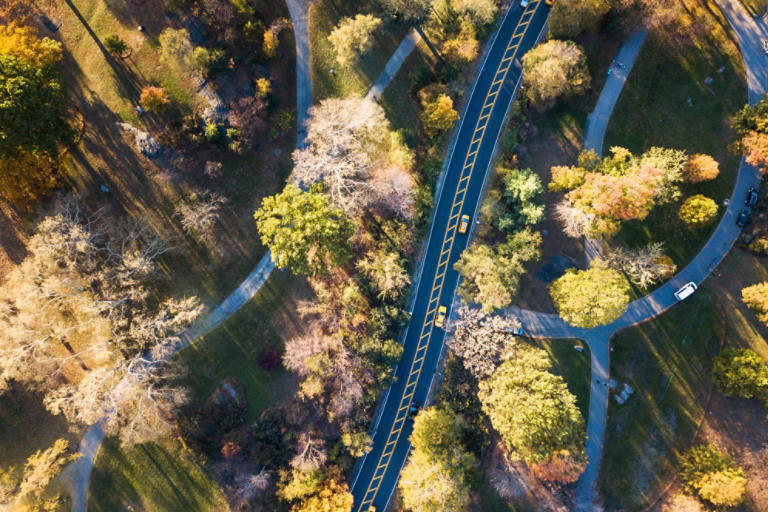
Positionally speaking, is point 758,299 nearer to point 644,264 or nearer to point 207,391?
point 644,264

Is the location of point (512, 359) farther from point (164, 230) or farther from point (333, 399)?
point (164, 230)

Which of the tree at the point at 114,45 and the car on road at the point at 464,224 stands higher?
the tree at the point at 114,45

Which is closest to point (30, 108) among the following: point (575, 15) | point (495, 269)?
point (495, 269)

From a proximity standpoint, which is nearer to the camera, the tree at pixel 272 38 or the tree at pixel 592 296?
the tree at pixel 592 296

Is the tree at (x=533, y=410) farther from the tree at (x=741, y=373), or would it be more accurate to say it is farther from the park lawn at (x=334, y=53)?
the park lawn at (x=334, y=53)

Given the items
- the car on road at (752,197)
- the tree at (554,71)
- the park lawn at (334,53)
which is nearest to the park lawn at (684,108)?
the car on road at (752,197)

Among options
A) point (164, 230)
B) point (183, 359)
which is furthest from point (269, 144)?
point (183, 359)

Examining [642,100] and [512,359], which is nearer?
[512,359]
